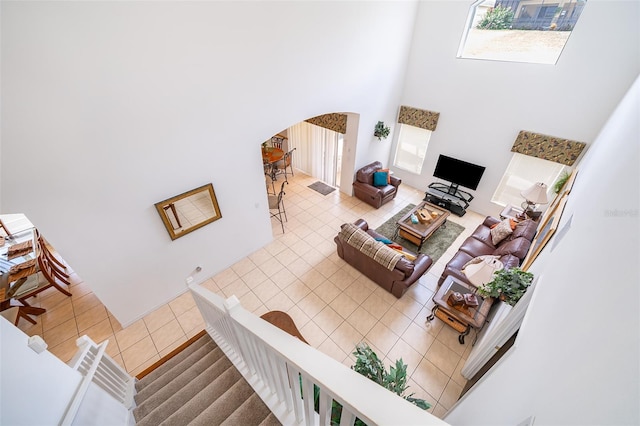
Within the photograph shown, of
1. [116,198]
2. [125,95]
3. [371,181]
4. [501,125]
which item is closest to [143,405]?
[116,198]

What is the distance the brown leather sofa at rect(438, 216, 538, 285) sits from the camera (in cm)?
388

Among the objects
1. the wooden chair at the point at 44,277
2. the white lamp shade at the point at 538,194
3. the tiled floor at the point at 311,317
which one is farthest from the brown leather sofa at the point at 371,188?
the wooden chair at the point at 44,277

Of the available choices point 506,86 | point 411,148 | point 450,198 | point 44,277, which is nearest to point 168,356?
point 44,277

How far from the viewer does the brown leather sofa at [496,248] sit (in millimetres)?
3877

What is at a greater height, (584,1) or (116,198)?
(584,1)

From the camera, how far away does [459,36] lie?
5.13 m

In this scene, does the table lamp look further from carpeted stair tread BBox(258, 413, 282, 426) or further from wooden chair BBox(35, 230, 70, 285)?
wooden chair BBox(35, 230, 70, 285)

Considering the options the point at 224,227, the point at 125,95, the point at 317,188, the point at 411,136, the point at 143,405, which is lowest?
the point at 317,188

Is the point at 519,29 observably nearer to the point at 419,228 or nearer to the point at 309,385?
the point at 419,228

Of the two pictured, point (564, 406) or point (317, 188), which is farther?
point (317, 188)

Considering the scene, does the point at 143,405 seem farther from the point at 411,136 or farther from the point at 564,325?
the point at 411,136

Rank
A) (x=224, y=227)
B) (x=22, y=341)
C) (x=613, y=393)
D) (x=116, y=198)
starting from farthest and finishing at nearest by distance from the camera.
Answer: (x=224, y=227) < (x=116, y=198) < (x=22, y=341) < (x=613, y=393)

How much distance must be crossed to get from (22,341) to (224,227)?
2.78 m

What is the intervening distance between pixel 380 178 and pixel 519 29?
150 inches
